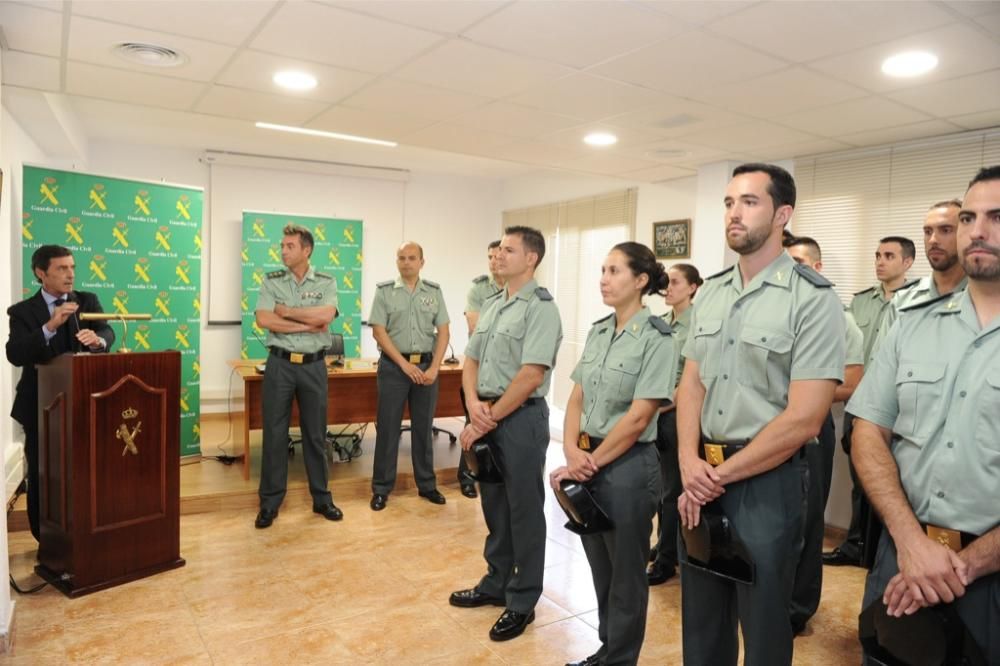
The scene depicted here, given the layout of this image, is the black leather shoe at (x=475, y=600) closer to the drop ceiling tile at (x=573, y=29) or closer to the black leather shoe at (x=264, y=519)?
the black leather shoe at (x=264, y=519)

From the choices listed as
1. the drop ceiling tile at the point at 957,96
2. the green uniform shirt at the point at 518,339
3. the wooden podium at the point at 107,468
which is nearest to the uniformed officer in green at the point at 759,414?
the green uniform shirt at the point at 518,339

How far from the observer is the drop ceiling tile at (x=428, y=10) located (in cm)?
249

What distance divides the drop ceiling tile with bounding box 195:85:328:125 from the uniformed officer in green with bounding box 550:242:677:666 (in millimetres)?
2445

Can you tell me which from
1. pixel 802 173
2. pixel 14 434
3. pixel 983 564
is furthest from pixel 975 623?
pixel 14 434

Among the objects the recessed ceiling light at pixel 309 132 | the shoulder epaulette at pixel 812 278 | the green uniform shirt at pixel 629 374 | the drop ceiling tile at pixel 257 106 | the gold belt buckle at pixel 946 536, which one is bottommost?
the gold belt buckle at pixel 946 536

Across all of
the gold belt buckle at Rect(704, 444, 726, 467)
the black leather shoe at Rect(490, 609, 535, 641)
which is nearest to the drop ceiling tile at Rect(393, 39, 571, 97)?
the gold belt buckle at Rect(704, 444, 726, 467)

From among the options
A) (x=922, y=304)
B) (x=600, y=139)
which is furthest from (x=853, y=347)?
(x=600, y=139)

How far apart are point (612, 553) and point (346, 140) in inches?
207

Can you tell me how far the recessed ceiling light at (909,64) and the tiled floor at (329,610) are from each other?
2.52 metres

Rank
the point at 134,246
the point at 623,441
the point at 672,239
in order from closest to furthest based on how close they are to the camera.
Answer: the point at 623,441 → the point at 134,246 → the point at 672,239

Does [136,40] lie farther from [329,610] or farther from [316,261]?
[316,261]

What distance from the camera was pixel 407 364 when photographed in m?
4.49

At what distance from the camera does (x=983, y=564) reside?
Result: 1.34 metres

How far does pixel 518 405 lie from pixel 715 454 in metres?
1.04
